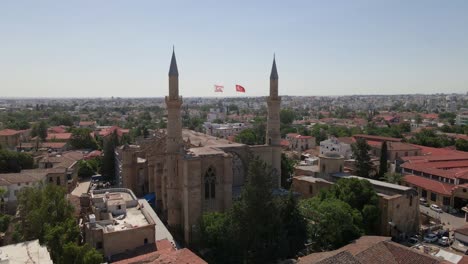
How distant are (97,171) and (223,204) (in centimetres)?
2748

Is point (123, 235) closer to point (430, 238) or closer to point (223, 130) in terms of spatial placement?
point (430, 238)

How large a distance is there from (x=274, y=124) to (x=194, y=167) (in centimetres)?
1160

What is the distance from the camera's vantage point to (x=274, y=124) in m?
35.5

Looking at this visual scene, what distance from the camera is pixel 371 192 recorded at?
28.4 metres

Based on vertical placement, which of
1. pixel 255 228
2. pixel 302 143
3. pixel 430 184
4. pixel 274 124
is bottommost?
pixel 430 184

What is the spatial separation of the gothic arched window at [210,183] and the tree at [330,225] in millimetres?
6860

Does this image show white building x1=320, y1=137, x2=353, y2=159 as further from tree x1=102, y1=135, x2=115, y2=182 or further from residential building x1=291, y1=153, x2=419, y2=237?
tree x1=102, y1=135, x2=115, y2=182

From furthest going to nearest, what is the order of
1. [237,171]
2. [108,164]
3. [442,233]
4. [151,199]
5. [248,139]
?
[248,139] < [108,164] < [151,199] < [237,171] < [442,233]

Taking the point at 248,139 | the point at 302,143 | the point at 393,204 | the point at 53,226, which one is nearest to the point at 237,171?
the point at 393,204

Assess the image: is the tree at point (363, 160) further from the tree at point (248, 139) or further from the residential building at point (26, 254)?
the residential building at point (26, 254)

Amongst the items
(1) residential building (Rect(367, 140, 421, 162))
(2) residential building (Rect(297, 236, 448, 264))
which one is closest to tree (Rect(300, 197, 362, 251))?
(2) residential building (Rect(297, 236, 448, 264))

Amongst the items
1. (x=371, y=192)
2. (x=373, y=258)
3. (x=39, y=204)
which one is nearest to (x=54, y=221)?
(x=39, y=204)

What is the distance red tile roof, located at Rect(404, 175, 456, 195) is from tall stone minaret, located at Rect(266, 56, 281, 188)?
15.7m

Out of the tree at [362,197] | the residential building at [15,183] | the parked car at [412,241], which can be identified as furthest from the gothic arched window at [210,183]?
the residential building at [15,183]
